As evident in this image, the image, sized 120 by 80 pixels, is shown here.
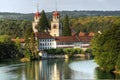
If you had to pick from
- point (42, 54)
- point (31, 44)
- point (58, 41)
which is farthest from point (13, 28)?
point (31, 44)

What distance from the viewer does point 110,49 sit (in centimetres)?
5828

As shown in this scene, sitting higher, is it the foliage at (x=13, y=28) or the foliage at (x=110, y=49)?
the foliage at (x=110, y=49)

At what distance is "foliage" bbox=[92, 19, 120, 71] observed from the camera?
57750 millimetres

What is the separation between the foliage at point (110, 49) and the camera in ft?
A: 189

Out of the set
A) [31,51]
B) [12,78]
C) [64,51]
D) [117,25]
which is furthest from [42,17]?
[12,78]

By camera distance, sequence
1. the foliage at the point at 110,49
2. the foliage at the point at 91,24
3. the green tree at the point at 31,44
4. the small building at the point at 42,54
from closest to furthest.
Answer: the foliage at the point at 110,49 < the green tree at the point at 31,44 < the small building at the point at 42,54 < the foliage at the point at 91,24

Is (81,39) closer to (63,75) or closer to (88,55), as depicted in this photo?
(88,55)

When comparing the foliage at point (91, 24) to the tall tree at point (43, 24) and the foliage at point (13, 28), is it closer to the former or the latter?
the foliage at point (13, 28)

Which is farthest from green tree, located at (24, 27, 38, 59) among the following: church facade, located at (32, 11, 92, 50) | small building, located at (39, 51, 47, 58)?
church facade, located at (32, 11, 92, 50)

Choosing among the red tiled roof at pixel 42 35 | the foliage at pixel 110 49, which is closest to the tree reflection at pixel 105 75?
the foliage at pixel 110 49

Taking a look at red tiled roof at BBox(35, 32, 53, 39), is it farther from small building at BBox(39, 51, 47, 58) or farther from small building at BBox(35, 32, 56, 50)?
small building at BBox(39, 51, 47, 58)

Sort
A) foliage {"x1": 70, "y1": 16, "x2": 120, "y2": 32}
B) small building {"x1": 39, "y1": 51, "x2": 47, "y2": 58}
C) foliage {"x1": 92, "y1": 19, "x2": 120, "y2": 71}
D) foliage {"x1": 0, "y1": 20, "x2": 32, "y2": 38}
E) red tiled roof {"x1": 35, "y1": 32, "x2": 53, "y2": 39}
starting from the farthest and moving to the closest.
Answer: foliage {"x1": 70, "y1": 16, "x2": 120, "y2": 32} < foliage {"x1": 0, "y1": 20, "x2": 32, "y2": 38} < red tiled roof {"x1": 35, "y1": 32, "x2": 53, "y2": 39} < small building {"x1": 39, "y1": 51, "x2": 47, "y2": 58} < foliage {"x1": 92, "y1": 19, "x2": 120, "y2": 71}

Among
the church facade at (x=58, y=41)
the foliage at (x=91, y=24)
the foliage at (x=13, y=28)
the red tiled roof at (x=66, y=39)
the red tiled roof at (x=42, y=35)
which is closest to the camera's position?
the red tiled roof at (x=42, y=35)

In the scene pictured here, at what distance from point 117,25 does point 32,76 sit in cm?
1192
